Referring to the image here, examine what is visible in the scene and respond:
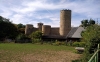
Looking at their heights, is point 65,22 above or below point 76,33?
above

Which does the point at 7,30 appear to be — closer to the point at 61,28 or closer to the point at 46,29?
the point at 46,29

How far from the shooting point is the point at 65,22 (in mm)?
43312

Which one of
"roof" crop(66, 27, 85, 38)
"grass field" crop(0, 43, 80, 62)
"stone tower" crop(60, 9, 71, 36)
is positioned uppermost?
"stone tower" crop(60, 9, 71, 36)

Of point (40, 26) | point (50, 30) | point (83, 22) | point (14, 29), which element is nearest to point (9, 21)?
point (14, 29)

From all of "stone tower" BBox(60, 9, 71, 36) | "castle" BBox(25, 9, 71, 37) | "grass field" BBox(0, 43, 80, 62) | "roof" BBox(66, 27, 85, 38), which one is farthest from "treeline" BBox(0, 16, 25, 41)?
"grass field" BBox(0, 43, 80, 62)

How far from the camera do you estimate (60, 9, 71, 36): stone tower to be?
4277cm

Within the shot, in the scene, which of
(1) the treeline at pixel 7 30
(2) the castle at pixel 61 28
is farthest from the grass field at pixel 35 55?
(2) the castle at pixel 61 28

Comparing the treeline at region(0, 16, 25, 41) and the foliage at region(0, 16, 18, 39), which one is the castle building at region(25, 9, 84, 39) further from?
the foliage at region(0, 16, 18, 39)

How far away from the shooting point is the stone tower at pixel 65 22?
4277 cm

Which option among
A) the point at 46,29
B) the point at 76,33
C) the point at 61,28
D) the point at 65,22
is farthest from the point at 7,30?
the point at 76,33

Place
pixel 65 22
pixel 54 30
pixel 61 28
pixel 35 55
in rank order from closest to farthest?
pixel 35 55
pixel 65 22
pixel 61 28
pixel 54 30

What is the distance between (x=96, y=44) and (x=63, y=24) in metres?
36.3

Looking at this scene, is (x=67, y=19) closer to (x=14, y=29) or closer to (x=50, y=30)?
(x=50, y=30)

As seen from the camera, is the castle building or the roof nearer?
the roof
